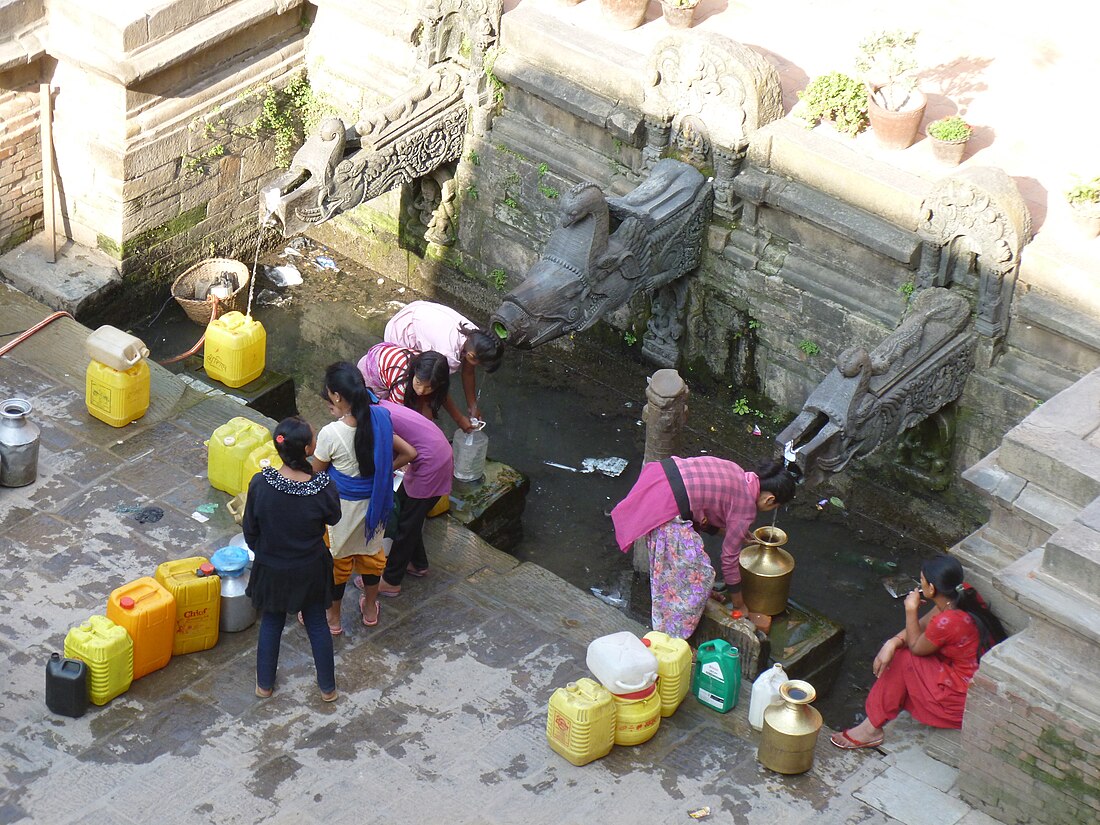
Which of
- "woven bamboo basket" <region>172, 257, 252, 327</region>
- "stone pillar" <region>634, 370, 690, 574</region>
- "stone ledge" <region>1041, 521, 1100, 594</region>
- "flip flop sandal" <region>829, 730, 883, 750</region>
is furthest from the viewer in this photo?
"woven bamboo basket" <region>172, 257, 252, 327</region>

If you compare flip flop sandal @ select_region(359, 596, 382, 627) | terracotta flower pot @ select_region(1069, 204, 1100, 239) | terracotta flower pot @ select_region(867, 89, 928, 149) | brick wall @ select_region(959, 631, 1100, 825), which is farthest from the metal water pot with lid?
terracotta flower pot @ select_region(1069, 204, 1100, 239)

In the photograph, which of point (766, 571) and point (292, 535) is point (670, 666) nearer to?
point (766, 571)

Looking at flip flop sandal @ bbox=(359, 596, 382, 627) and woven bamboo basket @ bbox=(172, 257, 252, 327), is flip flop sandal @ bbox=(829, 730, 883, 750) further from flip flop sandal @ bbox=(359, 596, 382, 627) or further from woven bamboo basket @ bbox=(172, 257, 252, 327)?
woven bamboo basket @ bbox=(172, 257, 252, 327)

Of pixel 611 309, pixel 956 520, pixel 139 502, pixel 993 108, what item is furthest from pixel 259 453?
pixel 993 108

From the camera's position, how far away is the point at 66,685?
7.93m

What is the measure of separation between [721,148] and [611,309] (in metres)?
1.21

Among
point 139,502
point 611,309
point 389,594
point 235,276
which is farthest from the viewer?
point 235,276

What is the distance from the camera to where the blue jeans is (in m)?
7.98

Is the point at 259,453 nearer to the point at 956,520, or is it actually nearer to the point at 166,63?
the point at 166,63

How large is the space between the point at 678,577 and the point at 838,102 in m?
3.33

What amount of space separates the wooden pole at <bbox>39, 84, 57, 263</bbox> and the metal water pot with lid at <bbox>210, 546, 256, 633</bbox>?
4183mm

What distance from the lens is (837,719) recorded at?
9.17 m

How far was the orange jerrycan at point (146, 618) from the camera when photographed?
8172 mm

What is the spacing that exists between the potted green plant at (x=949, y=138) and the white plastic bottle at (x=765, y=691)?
3.45 m
